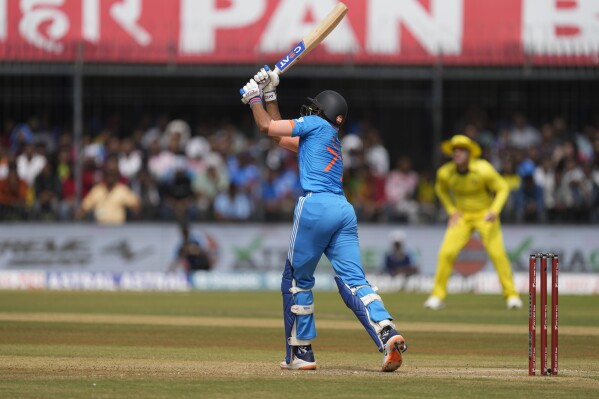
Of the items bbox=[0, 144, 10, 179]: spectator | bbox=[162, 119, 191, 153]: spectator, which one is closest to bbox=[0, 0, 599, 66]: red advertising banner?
bbox=[162, 119, 191, 153]: spectator

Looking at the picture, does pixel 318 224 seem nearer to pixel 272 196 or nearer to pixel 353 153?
pixel 272 196

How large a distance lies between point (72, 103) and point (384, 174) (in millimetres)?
5848

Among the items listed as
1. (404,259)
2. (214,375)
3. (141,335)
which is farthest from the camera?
(404,259)

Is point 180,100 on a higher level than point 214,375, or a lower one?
higher

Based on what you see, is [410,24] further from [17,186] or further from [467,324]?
[467,324]

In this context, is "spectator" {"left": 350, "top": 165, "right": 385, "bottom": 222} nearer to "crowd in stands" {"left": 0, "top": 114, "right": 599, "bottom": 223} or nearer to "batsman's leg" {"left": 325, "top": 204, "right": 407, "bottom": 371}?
"crowd in stands" {"left": 0, "top": 114, "right": 599, "bottom": 223}

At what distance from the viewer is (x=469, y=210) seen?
16312mm

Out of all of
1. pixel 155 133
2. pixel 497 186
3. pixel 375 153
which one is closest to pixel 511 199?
pixel 375 153

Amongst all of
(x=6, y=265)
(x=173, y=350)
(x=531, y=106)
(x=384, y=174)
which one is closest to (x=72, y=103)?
(x=6, y=265)

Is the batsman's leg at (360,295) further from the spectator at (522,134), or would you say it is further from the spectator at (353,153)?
the spectator at (522,134)

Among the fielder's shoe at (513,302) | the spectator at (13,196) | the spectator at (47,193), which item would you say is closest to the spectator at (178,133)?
the spectator at (47,193)

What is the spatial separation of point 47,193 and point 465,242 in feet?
27.1

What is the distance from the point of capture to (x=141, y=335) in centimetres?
1225

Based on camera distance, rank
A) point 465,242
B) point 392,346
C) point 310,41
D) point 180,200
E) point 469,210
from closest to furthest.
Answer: point 392,346, point 310,41, point 465,242, point 469,210, point 180,200
